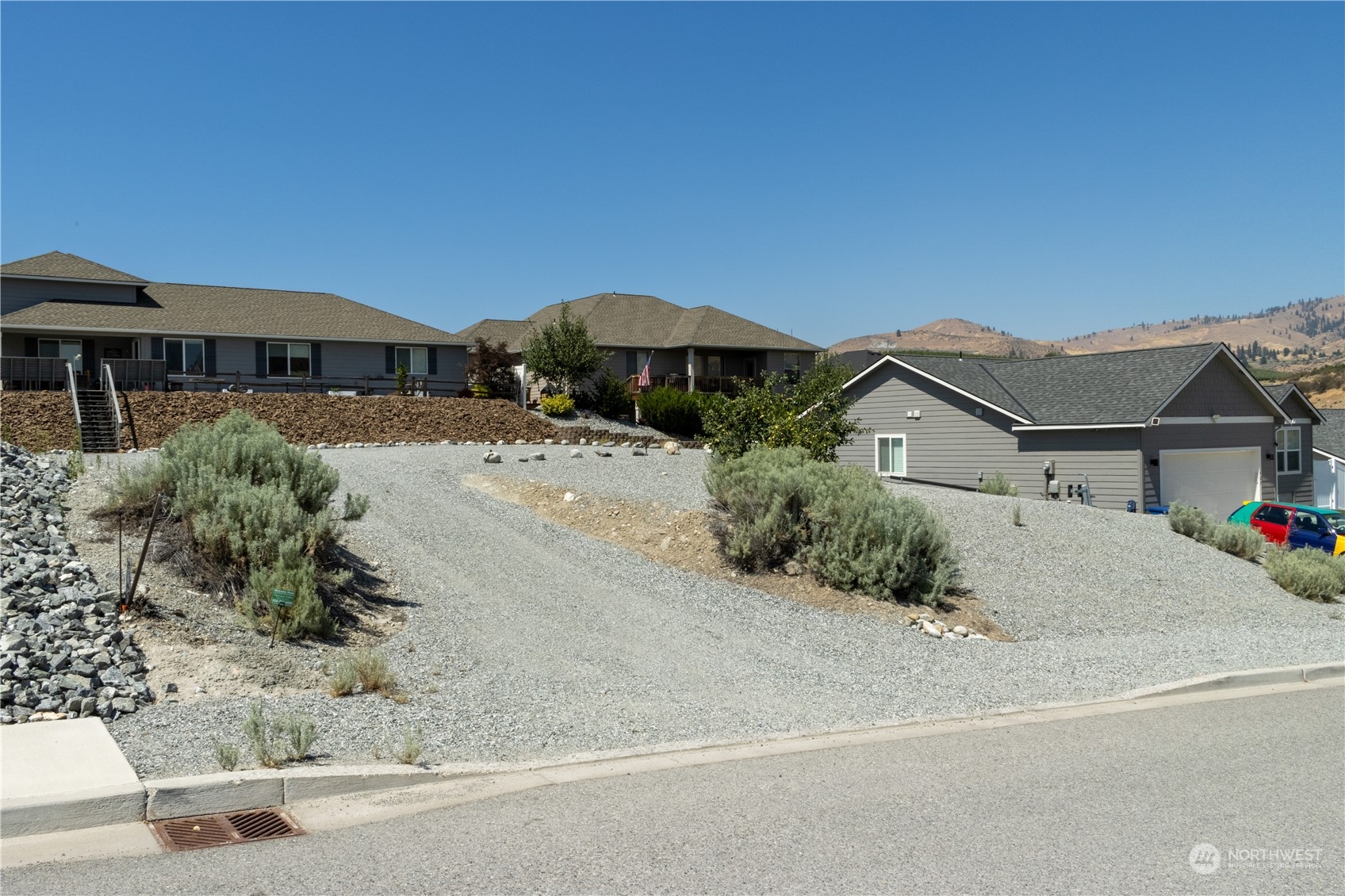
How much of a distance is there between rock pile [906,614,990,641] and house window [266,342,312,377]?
1134 inches

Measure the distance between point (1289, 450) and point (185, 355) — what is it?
129ft

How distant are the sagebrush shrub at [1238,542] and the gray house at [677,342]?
26936 millimetres

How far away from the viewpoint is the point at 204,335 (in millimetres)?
35344

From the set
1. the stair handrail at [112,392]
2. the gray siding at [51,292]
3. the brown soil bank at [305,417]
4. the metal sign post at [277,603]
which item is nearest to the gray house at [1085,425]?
the brown soil bank at [305,417]

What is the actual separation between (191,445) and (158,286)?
31.4m

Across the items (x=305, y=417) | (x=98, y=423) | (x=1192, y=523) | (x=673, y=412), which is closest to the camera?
(x=1192, y=523)

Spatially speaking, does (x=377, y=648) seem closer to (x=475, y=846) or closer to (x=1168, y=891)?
(x=475, y=846)

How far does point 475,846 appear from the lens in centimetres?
595

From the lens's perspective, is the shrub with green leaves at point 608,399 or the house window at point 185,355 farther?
the shrub with green leaves at point 608,399

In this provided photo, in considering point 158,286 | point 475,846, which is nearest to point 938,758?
point 475,846

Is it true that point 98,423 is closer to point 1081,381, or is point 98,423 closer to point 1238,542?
point 1238,542

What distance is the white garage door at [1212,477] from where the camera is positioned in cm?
2917

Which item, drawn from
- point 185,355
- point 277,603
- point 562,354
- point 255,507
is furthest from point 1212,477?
point 185,355

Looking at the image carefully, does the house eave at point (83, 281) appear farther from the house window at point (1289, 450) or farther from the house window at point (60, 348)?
the house window at point (1289, 450)
